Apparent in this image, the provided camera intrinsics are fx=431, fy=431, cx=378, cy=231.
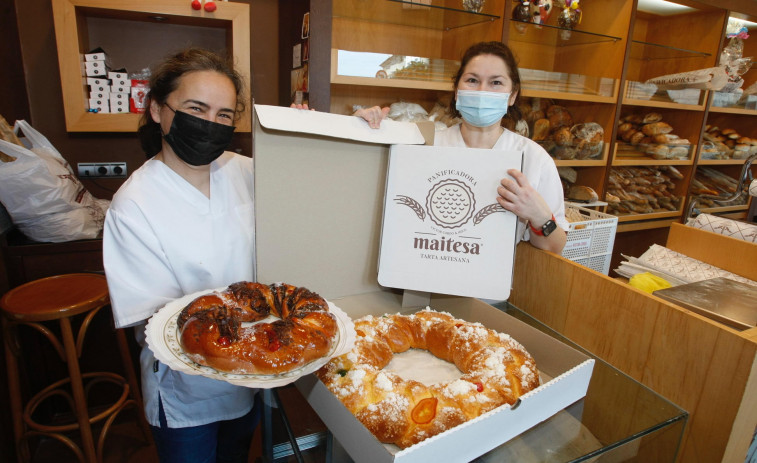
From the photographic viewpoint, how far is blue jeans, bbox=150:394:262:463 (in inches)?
43.4

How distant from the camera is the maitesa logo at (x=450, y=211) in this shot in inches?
38.3

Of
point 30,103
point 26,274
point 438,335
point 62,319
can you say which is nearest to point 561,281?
point 438,335

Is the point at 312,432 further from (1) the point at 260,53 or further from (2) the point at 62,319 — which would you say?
(1) the point at 260,53

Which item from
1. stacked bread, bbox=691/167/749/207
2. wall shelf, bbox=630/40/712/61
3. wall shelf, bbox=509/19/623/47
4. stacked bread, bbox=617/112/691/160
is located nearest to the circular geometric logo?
wall shelf, bbox=509/19/623/47

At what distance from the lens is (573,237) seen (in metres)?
2.02

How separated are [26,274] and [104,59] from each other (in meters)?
1.02

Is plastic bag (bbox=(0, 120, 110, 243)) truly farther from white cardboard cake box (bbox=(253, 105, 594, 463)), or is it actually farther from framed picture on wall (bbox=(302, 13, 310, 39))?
white cardboard cake box (bbox=(253, 105, 594, 463))

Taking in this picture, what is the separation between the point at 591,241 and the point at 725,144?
9.18 ft

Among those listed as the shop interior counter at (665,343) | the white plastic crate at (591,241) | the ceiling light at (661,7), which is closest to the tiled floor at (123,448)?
the shop interior counter at (665,343)

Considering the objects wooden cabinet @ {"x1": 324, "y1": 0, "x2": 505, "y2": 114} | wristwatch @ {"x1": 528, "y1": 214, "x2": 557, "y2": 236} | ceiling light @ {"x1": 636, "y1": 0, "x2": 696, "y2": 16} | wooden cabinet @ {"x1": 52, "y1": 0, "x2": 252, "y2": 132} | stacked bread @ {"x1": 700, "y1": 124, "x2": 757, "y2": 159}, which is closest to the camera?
wristwatch @ {"x1": 528, "y1": 214, "x2": 557, "y2": 236}

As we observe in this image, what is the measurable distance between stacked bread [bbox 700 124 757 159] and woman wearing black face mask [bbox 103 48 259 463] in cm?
393

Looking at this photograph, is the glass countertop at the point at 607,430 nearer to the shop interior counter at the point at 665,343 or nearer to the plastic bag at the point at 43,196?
the shop interior counter at the point at 665,343

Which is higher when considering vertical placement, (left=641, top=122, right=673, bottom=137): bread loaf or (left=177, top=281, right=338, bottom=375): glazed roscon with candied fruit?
(left=641, top=122, right=673, bottom=137): bread loaf

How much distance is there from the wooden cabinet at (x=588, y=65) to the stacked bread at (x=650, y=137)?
2 cm
